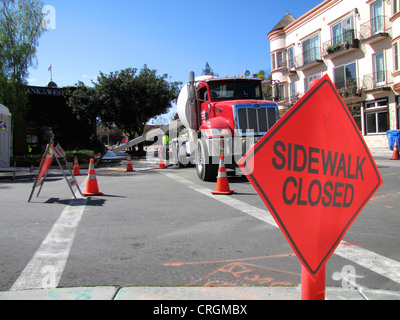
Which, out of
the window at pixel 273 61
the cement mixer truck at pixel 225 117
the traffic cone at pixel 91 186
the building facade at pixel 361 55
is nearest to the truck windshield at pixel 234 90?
the cement mixer truck at pixel 225 117

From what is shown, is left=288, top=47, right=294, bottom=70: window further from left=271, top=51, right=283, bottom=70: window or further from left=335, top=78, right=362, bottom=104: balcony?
left=335, top=78, right=362, bottom=104: balcony

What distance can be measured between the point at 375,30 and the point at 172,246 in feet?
81.5

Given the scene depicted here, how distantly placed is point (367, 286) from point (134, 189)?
291 inches

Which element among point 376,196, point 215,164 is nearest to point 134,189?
point 215,164

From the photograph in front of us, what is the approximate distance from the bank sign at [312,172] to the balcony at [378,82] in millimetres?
23886

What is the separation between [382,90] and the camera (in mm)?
23422

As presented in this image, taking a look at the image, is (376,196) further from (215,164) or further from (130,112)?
(130,112)

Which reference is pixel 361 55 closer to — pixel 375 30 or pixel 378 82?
pixel 375 30

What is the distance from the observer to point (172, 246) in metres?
4.38

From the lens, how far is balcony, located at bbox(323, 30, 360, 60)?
25.1 meters

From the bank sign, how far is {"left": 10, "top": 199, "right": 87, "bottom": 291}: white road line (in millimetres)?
2270

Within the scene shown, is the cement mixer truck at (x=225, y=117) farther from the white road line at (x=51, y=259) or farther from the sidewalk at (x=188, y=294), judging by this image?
the sidewalk at (x=188, y=294)

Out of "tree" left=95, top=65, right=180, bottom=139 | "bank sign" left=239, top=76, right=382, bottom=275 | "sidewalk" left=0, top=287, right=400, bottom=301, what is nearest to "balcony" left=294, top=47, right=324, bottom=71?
"tree" left=95, top=65, right=180, bottom=139
